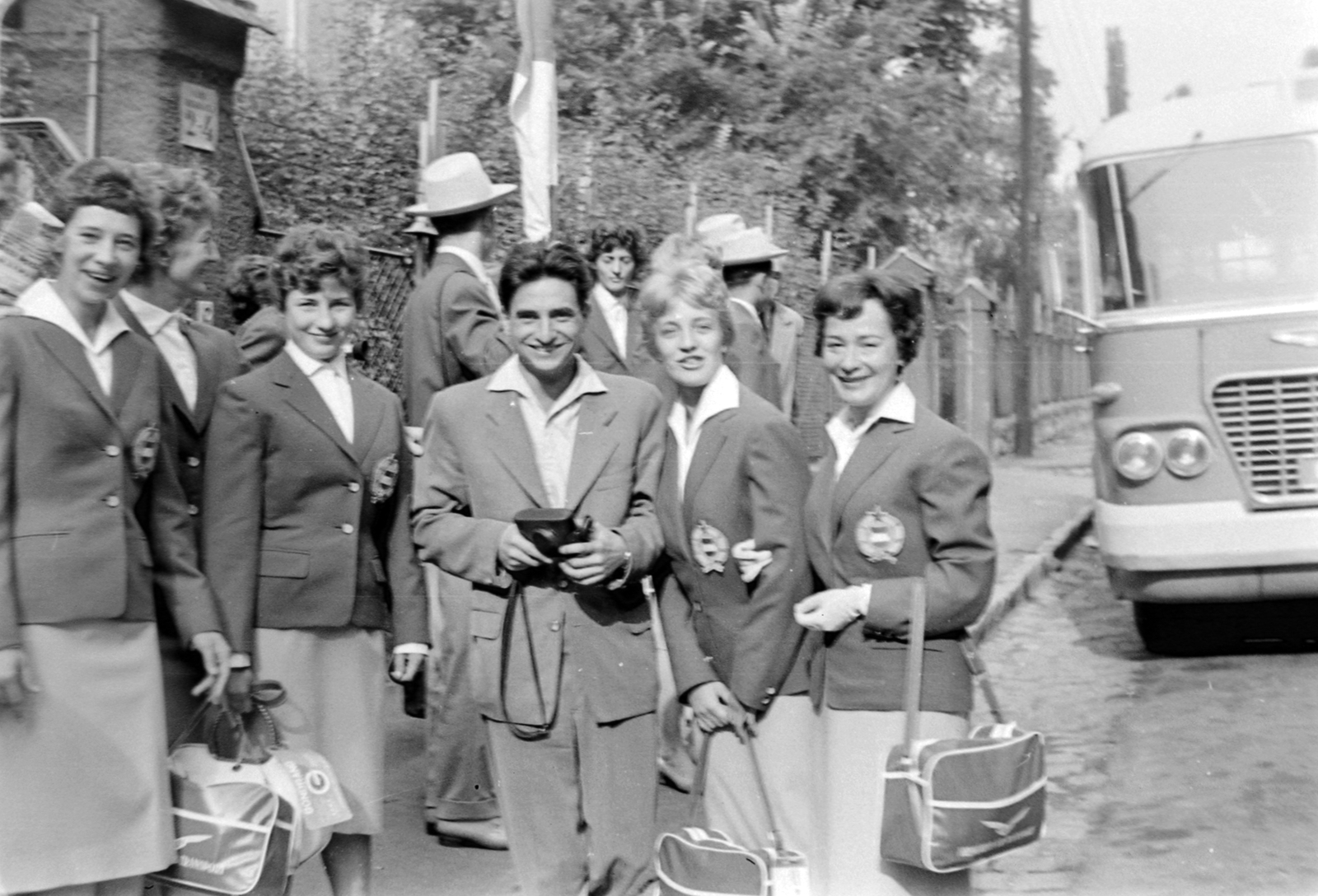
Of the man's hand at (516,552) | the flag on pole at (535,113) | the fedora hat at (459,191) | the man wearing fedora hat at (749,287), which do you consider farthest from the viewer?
the flag on pole at (535,113)

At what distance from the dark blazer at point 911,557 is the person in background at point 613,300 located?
2.43 metres

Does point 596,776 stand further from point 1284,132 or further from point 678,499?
point 1284,132

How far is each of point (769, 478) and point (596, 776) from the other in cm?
82

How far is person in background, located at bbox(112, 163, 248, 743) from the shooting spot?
13.2 feet

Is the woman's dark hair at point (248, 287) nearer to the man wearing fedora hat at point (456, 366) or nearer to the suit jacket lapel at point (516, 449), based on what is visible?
the man wearing fedora hat at point (456, 366)

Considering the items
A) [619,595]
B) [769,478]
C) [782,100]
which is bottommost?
[619,595]

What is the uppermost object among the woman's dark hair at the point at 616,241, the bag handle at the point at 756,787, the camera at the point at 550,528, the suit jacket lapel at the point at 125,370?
the woman's dark hair at the point at 616,241

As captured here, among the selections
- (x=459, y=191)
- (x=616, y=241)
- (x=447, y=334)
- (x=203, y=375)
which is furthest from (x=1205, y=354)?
(x=203, y=375)

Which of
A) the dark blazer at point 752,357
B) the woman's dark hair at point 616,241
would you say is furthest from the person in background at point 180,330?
the dark blazer at point 752,357

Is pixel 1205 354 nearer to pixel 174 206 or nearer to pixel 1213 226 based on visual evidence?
pixel 1213 226

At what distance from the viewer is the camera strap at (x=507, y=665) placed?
3.84 meters

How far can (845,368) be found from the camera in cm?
381

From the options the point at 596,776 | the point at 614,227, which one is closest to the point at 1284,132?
the point at 614,227

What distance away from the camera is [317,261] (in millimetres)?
4277
